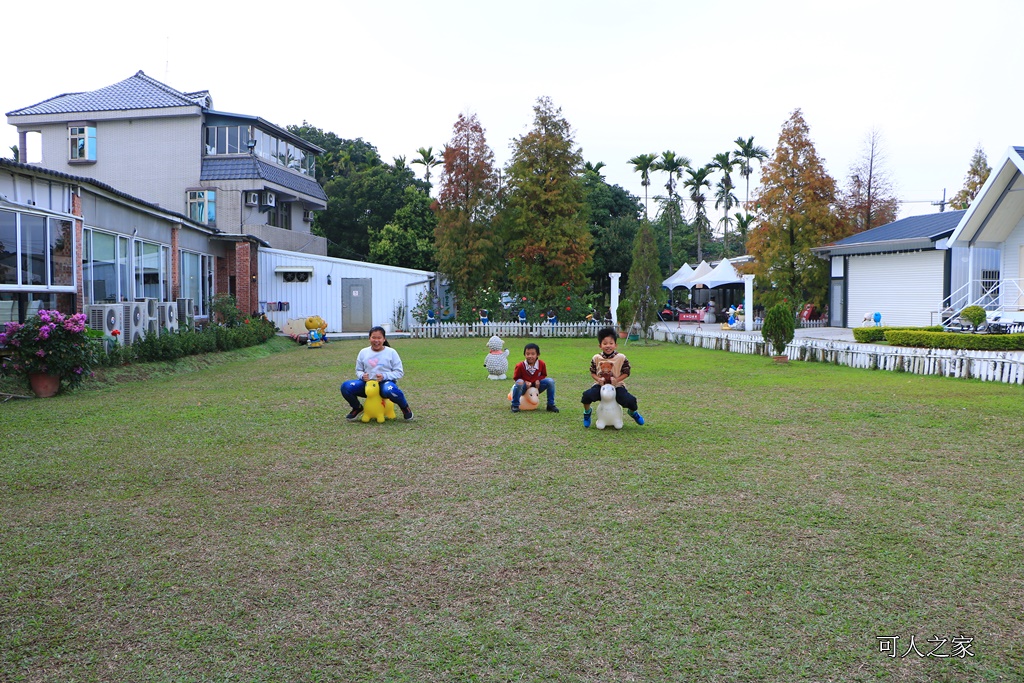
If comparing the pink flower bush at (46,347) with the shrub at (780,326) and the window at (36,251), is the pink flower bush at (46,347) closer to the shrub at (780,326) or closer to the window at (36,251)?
the window at (36,251)

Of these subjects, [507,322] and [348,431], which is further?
[507,322]

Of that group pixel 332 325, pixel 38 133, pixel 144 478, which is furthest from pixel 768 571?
pixel 38 133

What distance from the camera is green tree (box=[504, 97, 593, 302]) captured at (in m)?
32.4

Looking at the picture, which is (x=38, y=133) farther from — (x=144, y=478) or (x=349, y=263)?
(x=144, y=478)

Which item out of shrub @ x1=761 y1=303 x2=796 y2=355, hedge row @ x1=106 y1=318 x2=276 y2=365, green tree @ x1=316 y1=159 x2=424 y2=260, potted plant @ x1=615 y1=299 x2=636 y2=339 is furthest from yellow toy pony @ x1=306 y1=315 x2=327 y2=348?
green tree @ x1=316 y1=159 x2=424 y2=260

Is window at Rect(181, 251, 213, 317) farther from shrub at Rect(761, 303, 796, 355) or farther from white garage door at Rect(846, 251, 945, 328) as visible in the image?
white garage door at Rect(846, 251, 945, 328)

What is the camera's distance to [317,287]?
28859mm

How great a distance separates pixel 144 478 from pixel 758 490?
4856mm

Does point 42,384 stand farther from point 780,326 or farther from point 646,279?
point 646,279

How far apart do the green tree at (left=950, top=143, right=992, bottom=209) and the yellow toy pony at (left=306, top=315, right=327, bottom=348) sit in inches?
1176

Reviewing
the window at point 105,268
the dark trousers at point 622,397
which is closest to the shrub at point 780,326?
the dark trousers at point 622,397

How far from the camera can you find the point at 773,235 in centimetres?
3014

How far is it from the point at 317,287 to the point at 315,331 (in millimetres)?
4719

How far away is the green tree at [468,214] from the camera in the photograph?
32.4 metres
